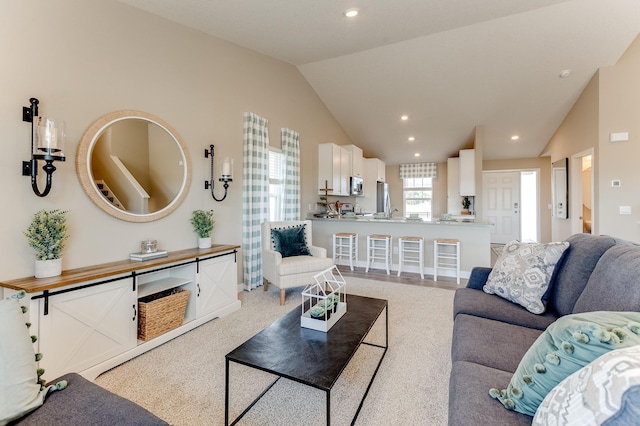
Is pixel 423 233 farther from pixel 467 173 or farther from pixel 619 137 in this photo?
pixel 619 137

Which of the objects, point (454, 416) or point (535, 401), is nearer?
point (535, 401)

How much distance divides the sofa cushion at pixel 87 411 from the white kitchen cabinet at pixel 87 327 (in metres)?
0.92

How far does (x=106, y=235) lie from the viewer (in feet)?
7.94

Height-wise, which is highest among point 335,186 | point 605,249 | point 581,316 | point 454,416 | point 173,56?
point 173,56

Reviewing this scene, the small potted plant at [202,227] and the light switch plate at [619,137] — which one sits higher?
the light switch plate at [619,137]

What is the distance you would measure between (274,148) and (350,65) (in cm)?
189

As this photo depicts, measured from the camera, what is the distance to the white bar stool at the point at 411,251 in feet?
14.7

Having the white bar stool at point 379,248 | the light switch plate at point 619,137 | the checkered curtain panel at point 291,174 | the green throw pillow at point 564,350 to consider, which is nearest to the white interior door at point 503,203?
the light switch plate at point 619,137

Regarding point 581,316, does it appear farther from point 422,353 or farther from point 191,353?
point 191,353

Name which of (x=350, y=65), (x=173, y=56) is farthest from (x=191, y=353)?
(x=350, y=65)

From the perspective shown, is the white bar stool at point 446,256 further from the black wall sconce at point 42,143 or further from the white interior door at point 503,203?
A: the black wall sconce at point 42,143

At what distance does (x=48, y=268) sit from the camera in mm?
1946

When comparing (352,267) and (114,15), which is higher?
(114,15)

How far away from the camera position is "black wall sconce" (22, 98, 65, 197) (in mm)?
1880
